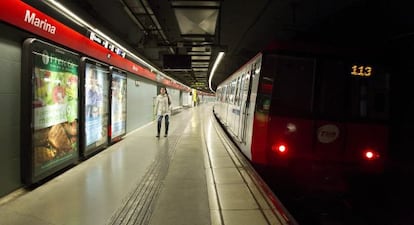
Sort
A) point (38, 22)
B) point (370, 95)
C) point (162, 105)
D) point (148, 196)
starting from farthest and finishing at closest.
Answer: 1. point (162, 105)
2. point (370, 95)
3. point (38, 22)
4. point (148, 196)

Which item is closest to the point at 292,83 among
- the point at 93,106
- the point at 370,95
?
the point at 370,95

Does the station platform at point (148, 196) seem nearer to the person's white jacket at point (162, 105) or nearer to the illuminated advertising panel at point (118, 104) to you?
the illuminated advertising panel at point (118, 104)

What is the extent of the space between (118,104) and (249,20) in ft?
13.3

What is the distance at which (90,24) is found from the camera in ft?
19.3

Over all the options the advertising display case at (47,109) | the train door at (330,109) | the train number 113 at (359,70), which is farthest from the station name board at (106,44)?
the train number 113 at (359,70)

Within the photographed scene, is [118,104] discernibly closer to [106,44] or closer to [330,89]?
[106,44]

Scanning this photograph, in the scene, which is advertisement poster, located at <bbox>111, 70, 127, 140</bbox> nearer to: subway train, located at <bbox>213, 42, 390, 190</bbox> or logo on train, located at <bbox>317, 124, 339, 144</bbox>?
subway train, located at <bbox>213, 42, 390, 190</bbox>

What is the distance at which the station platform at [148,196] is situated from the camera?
3.43m

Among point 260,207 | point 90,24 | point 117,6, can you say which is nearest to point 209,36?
point 117,6

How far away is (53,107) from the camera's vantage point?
4797mm

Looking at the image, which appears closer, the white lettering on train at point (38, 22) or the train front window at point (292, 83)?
the white lettering on train at point (38, 22)

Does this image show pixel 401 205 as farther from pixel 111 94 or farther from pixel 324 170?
pixel 111 94

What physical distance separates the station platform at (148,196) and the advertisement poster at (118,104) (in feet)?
5.55

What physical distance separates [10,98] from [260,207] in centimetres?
332
